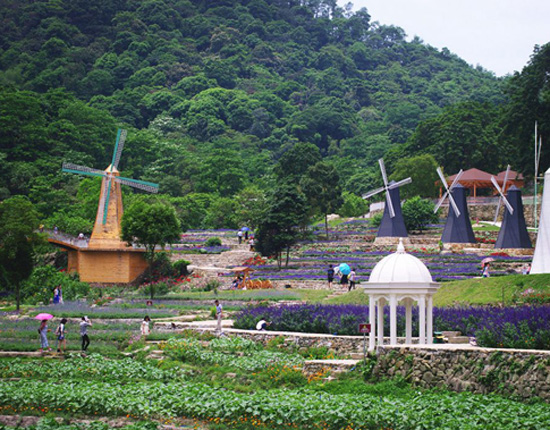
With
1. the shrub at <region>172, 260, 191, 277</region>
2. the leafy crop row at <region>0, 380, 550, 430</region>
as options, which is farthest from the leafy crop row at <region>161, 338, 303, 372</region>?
the shrub at <region>172, 260, 191, 277</region>

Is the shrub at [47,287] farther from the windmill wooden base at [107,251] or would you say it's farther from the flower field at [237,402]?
the flower field at [237,402]

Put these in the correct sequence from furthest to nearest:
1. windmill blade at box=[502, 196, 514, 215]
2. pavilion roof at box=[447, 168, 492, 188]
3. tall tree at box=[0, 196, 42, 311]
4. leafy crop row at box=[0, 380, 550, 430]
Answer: pavilion roof at box=[447, 168, 492, 188]
windmill blade at box=[502, 196, 514, 215]
tall tree at box=[0, 196, 42, 311]
leafy crop row at box=[0, 380, 550, 430]

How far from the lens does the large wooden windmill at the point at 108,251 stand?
50312 millimetres

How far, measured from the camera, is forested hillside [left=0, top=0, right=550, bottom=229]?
72562mm

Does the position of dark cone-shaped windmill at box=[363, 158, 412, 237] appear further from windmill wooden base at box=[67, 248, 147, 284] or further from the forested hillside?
windmill wooden base at box=[67, 248, 147, 284]

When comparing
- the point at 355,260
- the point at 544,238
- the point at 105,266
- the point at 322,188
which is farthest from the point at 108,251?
the point at 544,238

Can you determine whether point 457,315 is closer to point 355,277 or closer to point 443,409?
point 443,409

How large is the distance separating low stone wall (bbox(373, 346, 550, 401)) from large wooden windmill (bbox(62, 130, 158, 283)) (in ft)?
103

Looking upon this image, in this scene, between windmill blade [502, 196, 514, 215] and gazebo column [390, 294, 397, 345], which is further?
windmill blade [502, 196, 514, 215]

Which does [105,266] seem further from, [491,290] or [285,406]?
[285,406]

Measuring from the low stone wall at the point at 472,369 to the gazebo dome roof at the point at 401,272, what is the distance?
1908 millimetres

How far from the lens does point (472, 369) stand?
768 inches

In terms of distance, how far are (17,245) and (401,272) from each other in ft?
67.2

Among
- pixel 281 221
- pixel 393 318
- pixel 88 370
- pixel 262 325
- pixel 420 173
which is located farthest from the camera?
pixel 420 173
